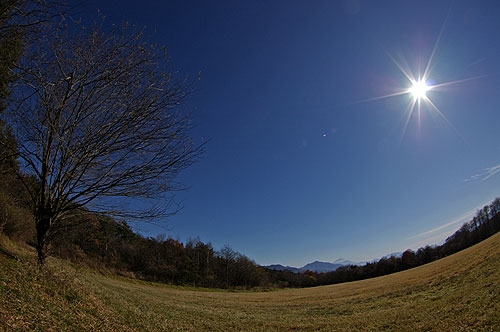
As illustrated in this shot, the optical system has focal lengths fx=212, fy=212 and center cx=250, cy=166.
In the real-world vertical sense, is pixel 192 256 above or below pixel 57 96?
below

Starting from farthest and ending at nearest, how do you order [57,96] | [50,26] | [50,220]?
1. [50,220]
2. [57,96]
3. [50,26]

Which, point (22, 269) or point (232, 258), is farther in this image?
point (232, 258)

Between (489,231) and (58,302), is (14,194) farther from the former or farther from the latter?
(489,231)

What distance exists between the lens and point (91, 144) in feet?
17.1

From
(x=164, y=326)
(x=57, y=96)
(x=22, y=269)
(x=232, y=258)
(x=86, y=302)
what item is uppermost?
(x=57, y=96)

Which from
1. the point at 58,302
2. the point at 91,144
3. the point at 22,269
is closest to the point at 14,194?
the point at 22,269

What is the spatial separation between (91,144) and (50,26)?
2.43 metres

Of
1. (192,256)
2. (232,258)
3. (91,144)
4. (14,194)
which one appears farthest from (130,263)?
(91,144)

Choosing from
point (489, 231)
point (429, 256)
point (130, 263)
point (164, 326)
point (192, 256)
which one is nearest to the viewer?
point (164, 326)

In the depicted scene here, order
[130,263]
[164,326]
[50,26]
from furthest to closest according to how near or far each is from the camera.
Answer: [130,263]
[164,326]
[50,26]

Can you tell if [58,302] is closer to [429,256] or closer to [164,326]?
[164,326]

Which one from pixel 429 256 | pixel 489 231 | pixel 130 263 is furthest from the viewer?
pixel 429 256

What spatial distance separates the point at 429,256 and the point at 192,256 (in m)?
85.9

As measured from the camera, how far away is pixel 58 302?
5.33 m
